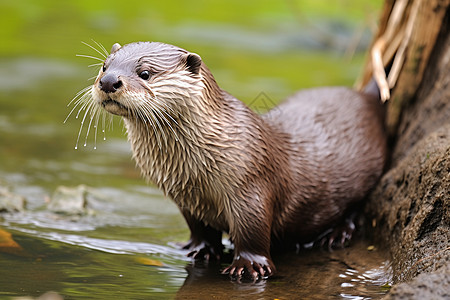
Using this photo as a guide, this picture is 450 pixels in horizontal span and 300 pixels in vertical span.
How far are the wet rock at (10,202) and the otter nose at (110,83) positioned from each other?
52.0 inches

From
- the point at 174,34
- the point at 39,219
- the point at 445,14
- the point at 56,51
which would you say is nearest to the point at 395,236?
the point at 445,14

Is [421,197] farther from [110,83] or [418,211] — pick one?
[110,83]

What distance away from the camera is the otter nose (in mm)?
2834

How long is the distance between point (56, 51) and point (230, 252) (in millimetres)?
5340

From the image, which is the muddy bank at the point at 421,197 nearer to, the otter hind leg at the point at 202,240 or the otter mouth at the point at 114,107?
the otter hind leg at the point at 202,240

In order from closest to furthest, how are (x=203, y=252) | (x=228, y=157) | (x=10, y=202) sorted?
(x=228, y=157)
(x=203, y=252)
(x=10, y=202)

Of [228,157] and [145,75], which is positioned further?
[228,157]

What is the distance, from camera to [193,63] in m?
3.05

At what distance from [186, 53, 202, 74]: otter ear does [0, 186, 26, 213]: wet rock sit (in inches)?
56.2

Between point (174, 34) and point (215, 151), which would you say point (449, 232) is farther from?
point (174, 34)

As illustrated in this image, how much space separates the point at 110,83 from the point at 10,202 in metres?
1.40

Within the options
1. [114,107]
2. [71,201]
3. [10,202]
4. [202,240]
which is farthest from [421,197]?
[10,202]

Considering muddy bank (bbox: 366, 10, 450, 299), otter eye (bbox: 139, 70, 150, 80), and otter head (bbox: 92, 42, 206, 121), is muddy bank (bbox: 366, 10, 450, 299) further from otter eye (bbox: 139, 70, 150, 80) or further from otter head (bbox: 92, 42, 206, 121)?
otter eye (bbox: 139, 70, 150, 80)

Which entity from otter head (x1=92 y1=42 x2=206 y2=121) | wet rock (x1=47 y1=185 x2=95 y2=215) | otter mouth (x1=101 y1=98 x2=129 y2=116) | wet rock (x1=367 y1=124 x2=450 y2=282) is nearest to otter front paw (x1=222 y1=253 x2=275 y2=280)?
wet rock (x1=367 y1=124 x2=450 y2=282)
